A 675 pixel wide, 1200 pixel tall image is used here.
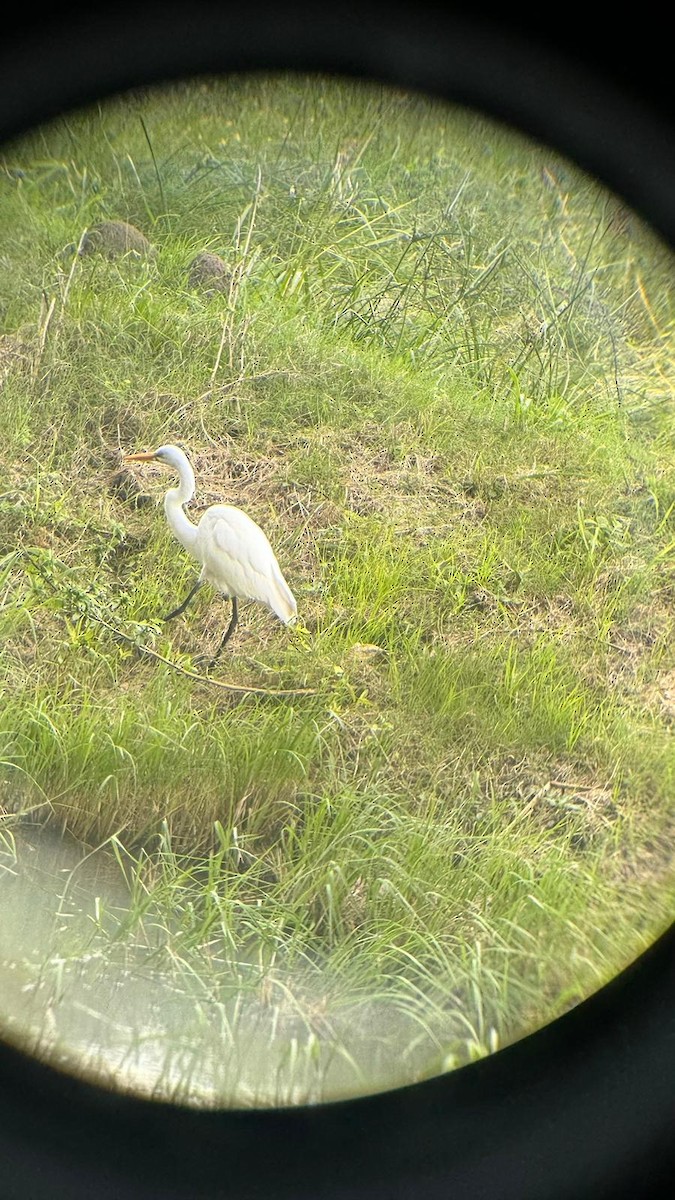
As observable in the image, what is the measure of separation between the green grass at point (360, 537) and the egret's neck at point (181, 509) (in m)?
0.04

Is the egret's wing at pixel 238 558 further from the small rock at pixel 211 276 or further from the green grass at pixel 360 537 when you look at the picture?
the small rock at pixel 211 276

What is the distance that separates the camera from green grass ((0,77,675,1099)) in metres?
1.02

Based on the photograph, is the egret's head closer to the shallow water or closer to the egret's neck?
the egret's neck

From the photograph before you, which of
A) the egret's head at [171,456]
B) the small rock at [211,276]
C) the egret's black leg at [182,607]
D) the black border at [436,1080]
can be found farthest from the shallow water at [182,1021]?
the small rock at [211,276]

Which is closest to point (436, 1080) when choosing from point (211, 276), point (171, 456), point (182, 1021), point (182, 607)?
point (182, 1021)

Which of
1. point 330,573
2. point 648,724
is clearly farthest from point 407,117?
point 648,724

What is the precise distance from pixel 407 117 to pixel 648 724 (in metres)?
0.71

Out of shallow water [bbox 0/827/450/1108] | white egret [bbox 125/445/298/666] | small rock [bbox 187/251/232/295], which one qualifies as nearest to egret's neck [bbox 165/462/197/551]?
white egret [bbox 125/445/298/666]

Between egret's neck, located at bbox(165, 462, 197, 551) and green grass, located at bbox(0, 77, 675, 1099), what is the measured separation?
0.11 feet

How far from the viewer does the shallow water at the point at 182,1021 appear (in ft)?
3.26

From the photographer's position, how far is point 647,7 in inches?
37.4

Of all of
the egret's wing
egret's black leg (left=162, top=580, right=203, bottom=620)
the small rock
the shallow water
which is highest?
the small rock

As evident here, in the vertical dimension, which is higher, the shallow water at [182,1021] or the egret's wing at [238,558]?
the egret's wing at [238,558]

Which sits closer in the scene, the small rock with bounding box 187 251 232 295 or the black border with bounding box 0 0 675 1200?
the black border with bounding box 0 0 675 1200
